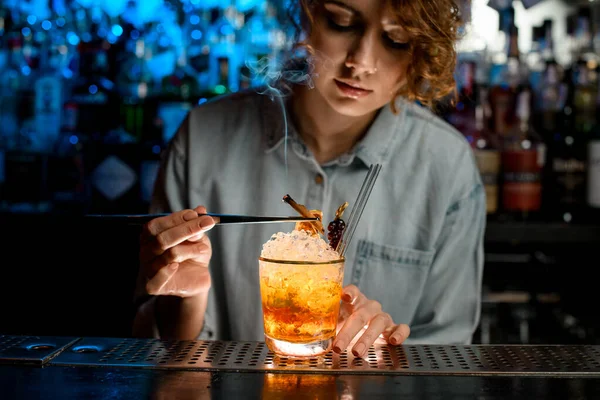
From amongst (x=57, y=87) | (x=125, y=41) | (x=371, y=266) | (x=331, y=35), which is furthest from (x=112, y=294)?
(x=331, y=35)

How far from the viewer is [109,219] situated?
1.11 m

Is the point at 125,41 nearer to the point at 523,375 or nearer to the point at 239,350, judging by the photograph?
the point at 239,350

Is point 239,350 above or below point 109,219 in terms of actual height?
below

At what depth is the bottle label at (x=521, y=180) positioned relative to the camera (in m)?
2.40

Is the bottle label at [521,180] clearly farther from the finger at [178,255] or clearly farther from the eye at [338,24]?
the finger at [178,255]

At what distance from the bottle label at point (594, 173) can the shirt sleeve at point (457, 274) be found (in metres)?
0.75

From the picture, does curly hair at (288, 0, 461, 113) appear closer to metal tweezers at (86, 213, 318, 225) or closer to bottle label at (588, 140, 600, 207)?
metal tweezers at (86, 213, 318, 225)

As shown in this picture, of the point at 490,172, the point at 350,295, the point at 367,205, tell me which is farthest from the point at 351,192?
the point at 490,172

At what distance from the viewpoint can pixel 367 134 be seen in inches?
71.8

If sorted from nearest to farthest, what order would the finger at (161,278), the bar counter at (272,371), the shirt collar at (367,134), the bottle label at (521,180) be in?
the bar counter at (272,371), the finger at (161,278), the shirt collar at (367,134), the bottle label at (521,180)

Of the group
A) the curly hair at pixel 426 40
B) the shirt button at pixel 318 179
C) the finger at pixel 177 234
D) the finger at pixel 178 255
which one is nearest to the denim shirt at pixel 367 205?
the shirt button at pixel 318 179

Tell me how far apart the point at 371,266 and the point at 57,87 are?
1.68 meters

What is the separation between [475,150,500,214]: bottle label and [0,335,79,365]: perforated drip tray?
1588mm

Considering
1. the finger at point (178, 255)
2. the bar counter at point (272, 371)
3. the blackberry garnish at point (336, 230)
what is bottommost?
the bar counter at point (272, 371)
